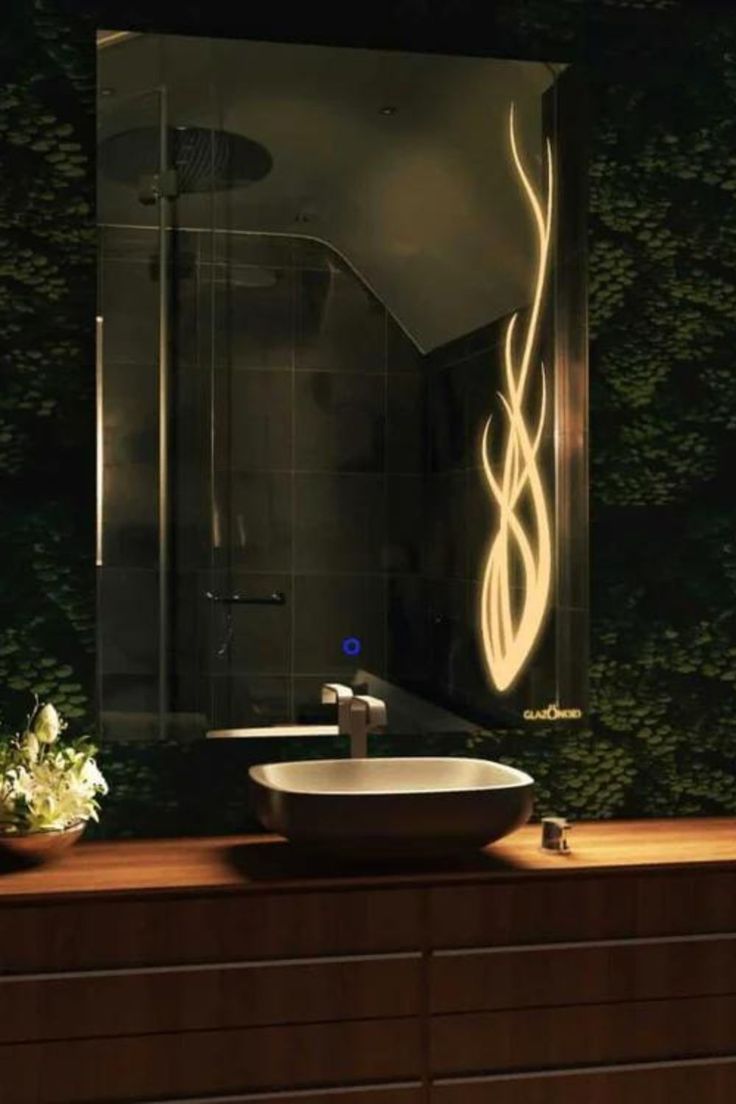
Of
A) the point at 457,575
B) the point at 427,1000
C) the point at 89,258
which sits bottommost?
the point at 427,1000

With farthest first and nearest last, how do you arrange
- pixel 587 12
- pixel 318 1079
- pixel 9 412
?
pixel 587 12 → pixel 9 412 → pixel 318 1079

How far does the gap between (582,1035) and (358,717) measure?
77 centimetres

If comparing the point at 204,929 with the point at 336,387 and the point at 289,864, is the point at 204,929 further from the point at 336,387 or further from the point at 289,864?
the point at 336,387

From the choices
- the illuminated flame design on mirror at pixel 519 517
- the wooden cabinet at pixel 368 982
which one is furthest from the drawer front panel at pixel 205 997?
the illuminated flame design on mirror at pixel 519 517

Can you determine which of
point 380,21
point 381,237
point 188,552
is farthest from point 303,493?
point 380,21

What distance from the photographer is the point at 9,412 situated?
9.71ft

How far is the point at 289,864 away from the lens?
2748mm

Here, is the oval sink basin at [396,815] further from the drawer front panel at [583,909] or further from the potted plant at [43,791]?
the potted plant at [43,791]

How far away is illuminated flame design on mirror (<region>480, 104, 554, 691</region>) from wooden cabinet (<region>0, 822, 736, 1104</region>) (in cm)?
54

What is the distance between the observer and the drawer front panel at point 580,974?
265cm

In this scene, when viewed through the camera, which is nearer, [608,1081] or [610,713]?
[608,1081]

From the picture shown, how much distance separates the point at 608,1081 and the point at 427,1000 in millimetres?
400

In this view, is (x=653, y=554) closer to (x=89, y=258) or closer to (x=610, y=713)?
(x=610, y=713)

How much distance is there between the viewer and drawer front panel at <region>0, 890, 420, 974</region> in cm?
250
